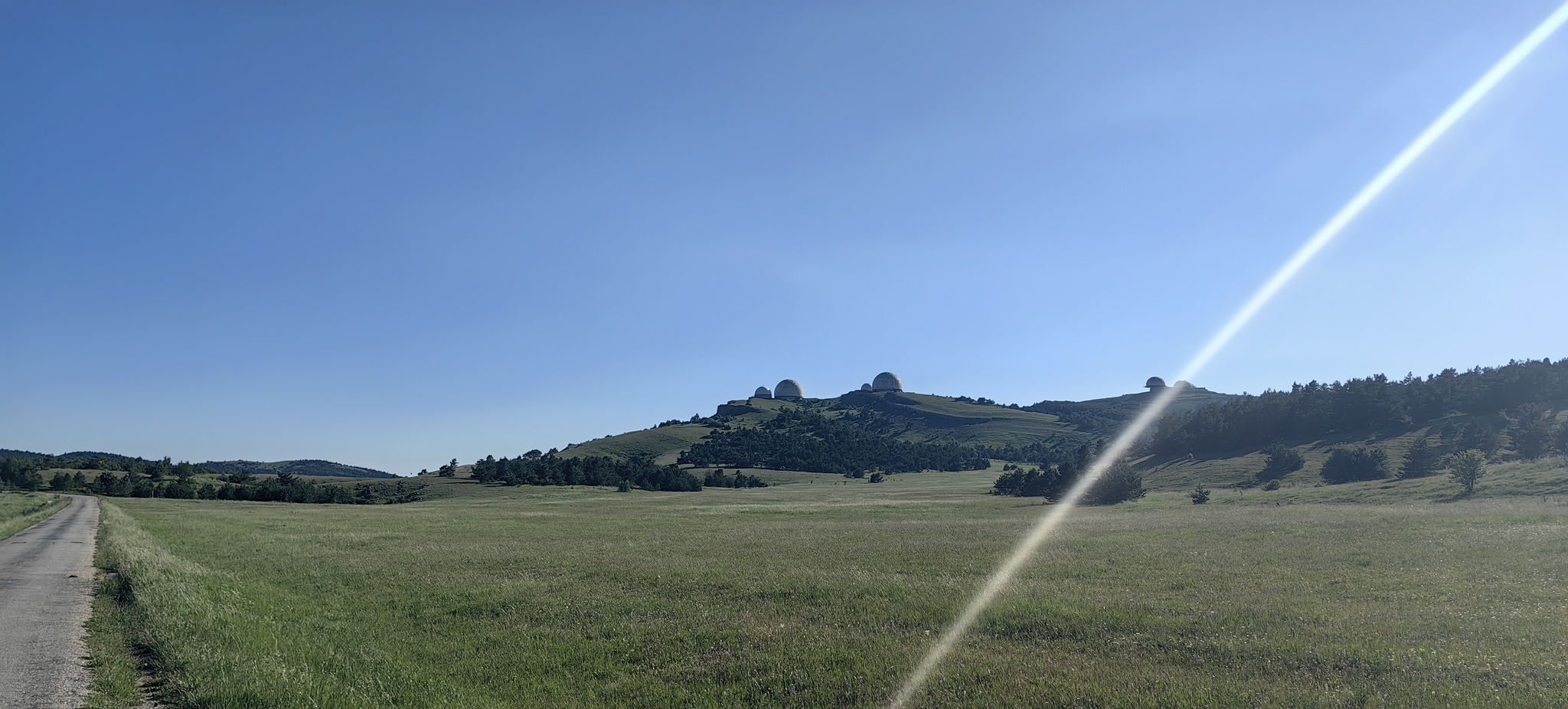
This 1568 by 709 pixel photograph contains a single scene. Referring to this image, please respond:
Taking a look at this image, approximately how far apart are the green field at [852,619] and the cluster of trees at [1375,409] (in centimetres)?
10469

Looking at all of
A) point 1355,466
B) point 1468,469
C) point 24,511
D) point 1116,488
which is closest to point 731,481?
point 1116,488

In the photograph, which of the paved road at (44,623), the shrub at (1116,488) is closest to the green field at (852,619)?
the paved road at (44,623)

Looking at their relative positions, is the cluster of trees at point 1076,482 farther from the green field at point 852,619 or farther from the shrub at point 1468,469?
the green field at point 852,619

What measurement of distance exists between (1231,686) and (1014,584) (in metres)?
10.7

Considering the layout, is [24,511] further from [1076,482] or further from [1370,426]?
[1370,426]

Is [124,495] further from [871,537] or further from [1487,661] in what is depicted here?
[1487,661]

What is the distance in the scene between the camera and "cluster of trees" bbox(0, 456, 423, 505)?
11919cm

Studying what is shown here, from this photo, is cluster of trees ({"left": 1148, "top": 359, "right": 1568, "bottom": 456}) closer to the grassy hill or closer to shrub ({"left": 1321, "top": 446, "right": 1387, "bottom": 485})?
the grassy hill

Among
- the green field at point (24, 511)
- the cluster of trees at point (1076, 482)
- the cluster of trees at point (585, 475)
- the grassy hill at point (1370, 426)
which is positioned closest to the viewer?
the green field at point (24, 511)

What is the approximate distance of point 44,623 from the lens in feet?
54.4

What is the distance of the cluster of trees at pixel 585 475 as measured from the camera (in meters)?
146

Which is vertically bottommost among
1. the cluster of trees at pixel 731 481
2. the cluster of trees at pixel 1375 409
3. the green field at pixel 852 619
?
the cluster of trees at pixel 731 481

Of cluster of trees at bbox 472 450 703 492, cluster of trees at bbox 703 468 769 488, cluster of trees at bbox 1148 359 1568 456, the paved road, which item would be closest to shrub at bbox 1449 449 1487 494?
cluster of trees at bbox 1148 359 1568 456

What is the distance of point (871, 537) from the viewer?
39094 millimetres
